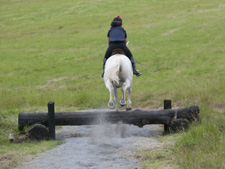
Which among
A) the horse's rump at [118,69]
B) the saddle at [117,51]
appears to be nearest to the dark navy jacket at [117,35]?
the saddle at [117,51]

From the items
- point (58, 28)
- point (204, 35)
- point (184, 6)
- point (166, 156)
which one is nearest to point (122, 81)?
point (166, 156)

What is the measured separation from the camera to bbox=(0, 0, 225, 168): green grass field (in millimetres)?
11734

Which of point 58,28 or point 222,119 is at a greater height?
point 58,28

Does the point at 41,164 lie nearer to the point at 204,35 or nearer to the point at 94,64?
the point at 94,64

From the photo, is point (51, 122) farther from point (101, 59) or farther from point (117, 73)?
point (101, 59)

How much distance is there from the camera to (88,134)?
13539mm

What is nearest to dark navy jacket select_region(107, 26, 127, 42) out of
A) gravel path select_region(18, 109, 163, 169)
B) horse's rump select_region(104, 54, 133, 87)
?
horse's rump select_region(104, 54, 133, 87)

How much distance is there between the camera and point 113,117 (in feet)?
42.5

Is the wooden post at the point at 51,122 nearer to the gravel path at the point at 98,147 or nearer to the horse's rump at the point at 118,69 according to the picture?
→ the gravel path at the point at 98,147

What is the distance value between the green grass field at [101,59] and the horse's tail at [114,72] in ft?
8.05

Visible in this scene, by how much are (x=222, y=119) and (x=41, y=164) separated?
17.2 ft

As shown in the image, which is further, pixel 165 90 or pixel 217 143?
pixel 165 90

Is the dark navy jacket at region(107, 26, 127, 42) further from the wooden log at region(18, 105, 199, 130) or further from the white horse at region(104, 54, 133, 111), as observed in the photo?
the wooden log at region(18, 105, 199, 130)

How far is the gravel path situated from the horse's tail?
160 cm
